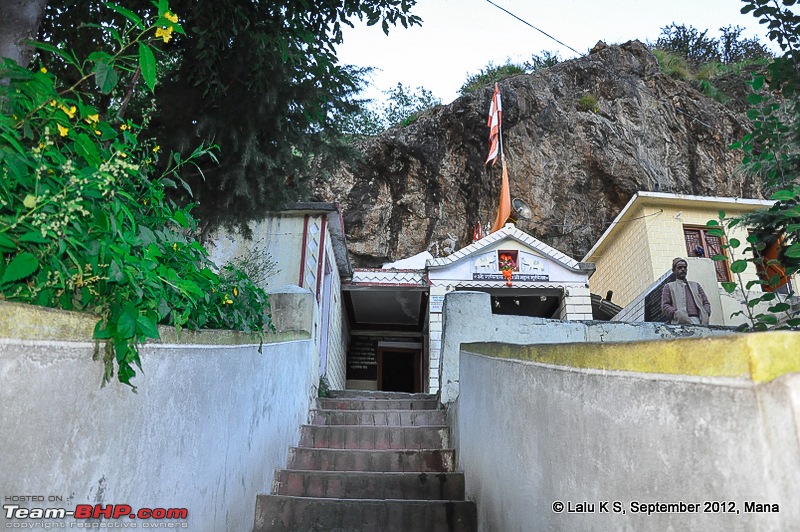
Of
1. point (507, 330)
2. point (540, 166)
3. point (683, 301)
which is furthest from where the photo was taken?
point (540, 166)

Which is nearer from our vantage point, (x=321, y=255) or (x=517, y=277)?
(x=321, y=255)

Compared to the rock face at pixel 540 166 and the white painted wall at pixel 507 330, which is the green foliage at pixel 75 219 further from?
the rock face at pixel 540 166

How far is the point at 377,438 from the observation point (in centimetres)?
520

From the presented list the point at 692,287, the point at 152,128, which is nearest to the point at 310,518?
the point at 152,128

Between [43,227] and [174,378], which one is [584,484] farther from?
[43,227]

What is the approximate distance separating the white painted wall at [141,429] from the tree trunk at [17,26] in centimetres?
198

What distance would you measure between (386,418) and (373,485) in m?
1.58

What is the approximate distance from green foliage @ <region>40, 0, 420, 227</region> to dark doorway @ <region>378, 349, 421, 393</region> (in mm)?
10890

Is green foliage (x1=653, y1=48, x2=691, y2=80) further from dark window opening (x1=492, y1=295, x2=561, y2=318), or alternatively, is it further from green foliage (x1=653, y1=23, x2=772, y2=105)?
dark window opening (x1=492, y1=295, x2=561, y2=318)

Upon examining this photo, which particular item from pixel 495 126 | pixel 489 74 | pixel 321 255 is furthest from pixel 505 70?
pixel 321 255

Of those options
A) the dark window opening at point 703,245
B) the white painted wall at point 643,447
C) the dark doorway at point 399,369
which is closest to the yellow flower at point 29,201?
the white painted wall at point 643,447

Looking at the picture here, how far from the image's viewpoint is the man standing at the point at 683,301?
7.10 metres

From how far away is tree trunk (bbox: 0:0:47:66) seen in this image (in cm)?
276

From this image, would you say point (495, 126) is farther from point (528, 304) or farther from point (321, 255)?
point (321, 255)
